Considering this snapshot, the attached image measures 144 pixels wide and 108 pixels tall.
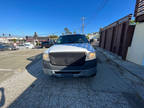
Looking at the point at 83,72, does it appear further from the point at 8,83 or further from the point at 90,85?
the point at 8,83

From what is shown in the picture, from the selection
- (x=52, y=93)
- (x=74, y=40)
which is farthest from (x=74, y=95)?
(x=74, y=40)

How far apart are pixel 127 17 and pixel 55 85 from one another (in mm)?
6172

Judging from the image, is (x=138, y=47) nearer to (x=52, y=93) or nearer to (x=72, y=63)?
(x=72, y=63)

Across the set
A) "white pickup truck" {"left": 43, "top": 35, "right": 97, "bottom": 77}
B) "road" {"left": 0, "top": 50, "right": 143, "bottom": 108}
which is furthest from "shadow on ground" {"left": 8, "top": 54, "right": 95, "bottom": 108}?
"white pickup truck" {"left": 43, "top": 35, "right": 97, "bottom": 77}

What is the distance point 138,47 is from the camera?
4.07 m

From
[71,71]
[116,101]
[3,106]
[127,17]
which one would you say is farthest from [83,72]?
[127,17]

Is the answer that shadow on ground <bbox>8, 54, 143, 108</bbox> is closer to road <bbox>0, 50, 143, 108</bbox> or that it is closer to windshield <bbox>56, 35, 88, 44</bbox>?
road <bbox>0, 50, 143, 108</bbox>

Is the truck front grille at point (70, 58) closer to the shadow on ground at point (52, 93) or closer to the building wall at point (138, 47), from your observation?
the shadow on ground at point (52, 93)

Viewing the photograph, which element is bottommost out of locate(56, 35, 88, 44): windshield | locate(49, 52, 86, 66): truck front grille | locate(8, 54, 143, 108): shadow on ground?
locate(8, 54, 143, 108): shadow on ground

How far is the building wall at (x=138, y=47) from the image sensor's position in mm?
3894

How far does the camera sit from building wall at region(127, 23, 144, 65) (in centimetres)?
389

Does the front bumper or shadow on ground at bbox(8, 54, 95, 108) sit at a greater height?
the front bumper

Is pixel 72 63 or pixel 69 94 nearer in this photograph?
pixel 69 94

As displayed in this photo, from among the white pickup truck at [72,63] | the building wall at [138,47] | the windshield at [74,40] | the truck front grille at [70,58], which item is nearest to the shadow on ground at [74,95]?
the white pickup truck at [72,63]
